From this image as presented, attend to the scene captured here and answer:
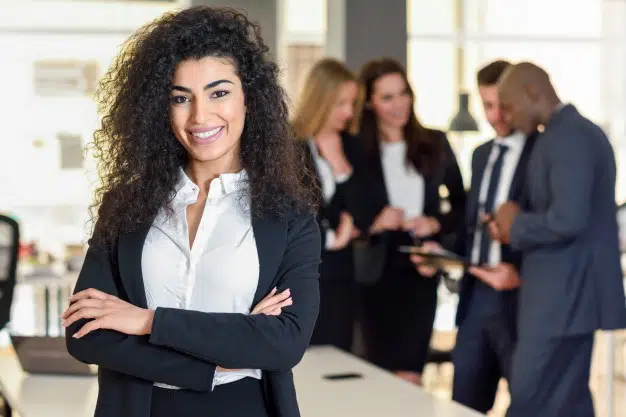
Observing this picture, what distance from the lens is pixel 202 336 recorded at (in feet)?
5.94

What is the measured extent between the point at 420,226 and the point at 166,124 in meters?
2.42

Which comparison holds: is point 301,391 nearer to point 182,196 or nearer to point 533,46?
point 182,196

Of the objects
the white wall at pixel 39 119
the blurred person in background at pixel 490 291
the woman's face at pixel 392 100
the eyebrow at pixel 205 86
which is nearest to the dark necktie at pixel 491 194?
the blurred person in background at pixel 490 291

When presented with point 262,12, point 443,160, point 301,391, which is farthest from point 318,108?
point 262,12

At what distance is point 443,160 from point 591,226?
997mm

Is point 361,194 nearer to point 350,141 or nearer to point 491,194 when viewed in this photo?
point 350,141

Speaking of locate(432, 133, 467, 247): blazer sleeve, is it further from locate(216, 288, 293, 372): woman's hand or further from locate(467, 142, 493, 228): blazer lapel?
locate(216, 288, 293, 372): woman's hand

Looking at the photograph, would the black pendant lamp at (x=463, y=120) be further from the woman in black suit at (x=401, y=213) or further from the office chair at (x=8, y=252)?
the office chair at (x=8, y=252)

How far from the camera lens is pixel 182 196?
2.01 metres

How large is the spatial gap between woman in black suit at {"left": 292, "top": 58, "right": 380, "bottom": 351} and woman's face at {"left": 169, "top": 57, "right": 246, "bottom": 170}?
2.15m

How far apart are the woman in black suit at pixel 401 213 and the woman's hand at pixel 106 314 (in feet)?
7.90

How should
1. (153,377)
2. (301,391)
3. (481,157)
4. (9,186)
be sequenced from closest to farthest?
1. (153,377)
2. (301,391)
3. (481,157)
4. (9,186)

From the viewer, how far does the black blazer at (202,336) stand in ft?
5.98

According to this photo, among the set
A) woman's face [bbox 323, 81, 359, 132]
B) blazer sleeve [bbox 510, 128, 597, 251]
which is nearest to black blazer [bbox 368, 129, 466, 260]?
woman's face [bbox 323, 81, 359, 132]
